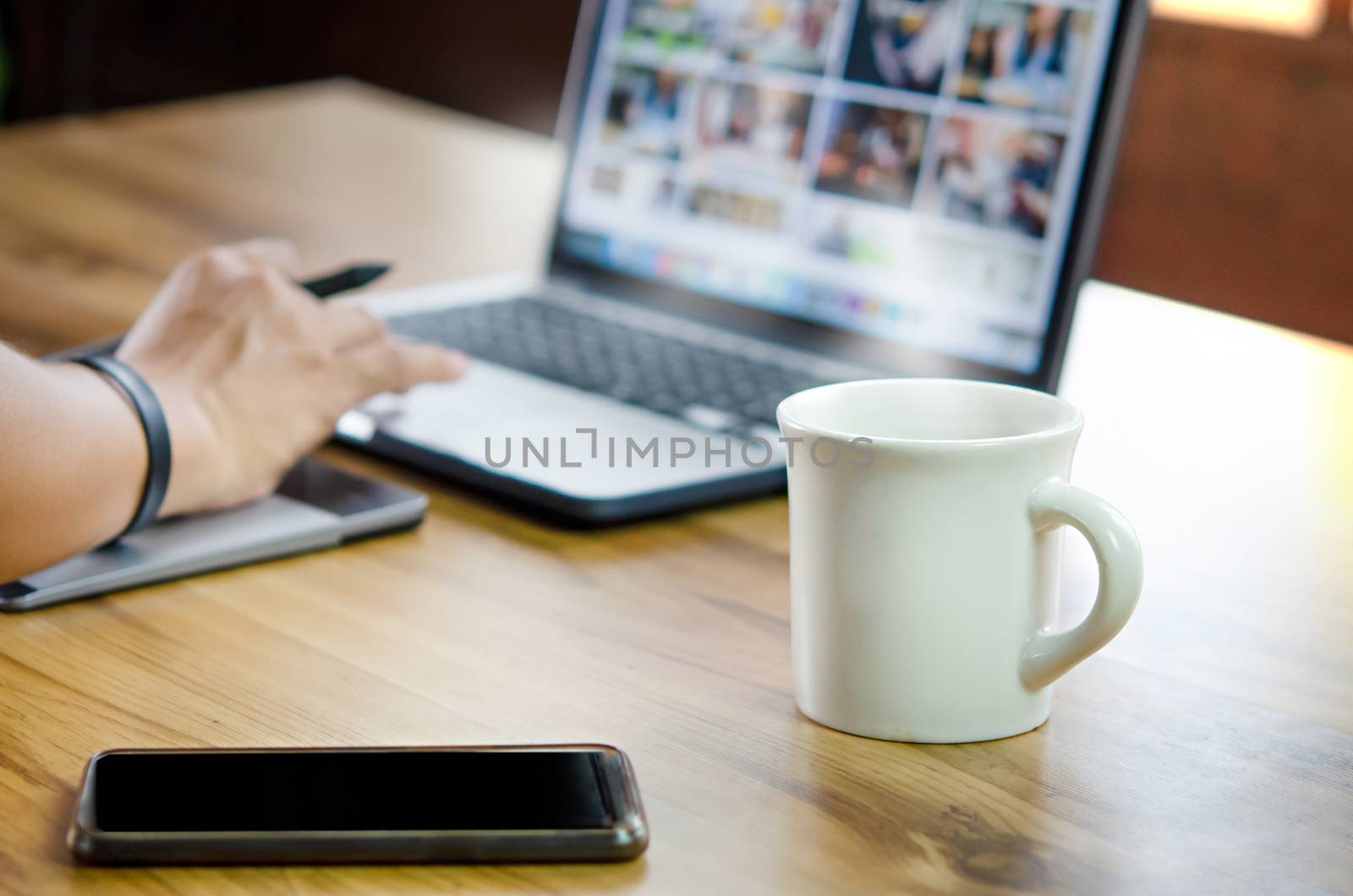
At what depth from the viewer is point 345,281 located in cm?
75

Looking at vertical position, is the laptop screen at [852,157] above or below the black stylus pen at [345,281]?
above

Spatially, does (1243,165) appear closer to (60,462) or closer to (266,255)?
(266,255)

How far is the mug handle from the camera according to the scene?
1.53ft

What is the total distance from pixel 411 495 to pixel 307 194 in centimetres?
74

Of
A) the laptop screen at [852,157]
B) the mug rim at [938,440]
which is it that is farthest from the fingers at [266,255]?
the mug rim at [938,440]

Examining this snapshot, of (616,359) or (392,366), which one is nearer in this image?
(392,366)

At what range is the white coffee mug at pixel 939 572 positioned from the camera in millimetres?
466

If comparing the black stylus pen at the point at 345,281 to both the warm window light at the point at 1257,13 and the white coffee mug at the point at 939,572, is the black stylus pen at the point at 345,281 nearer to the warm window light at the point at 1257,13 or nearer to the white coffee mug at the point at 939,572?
the white coffee mug at the point at 939,572

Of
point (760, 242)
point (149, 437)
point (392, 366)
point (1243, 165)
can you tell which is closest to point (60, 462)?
point (149, 437)

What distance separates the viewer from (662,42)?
96cm

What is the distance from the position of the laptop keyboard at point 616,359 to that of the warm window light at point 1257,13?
1.72m

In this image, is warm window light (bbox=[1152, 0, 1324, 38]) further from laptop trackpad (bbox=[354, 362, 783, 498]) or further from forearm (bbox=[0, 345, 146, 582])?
forearm (bbox=[0, 345, 146, 582])

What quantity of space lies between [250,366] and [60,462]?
0.46 ft

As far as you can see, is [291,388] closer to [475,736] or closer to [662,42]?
[475,736]
